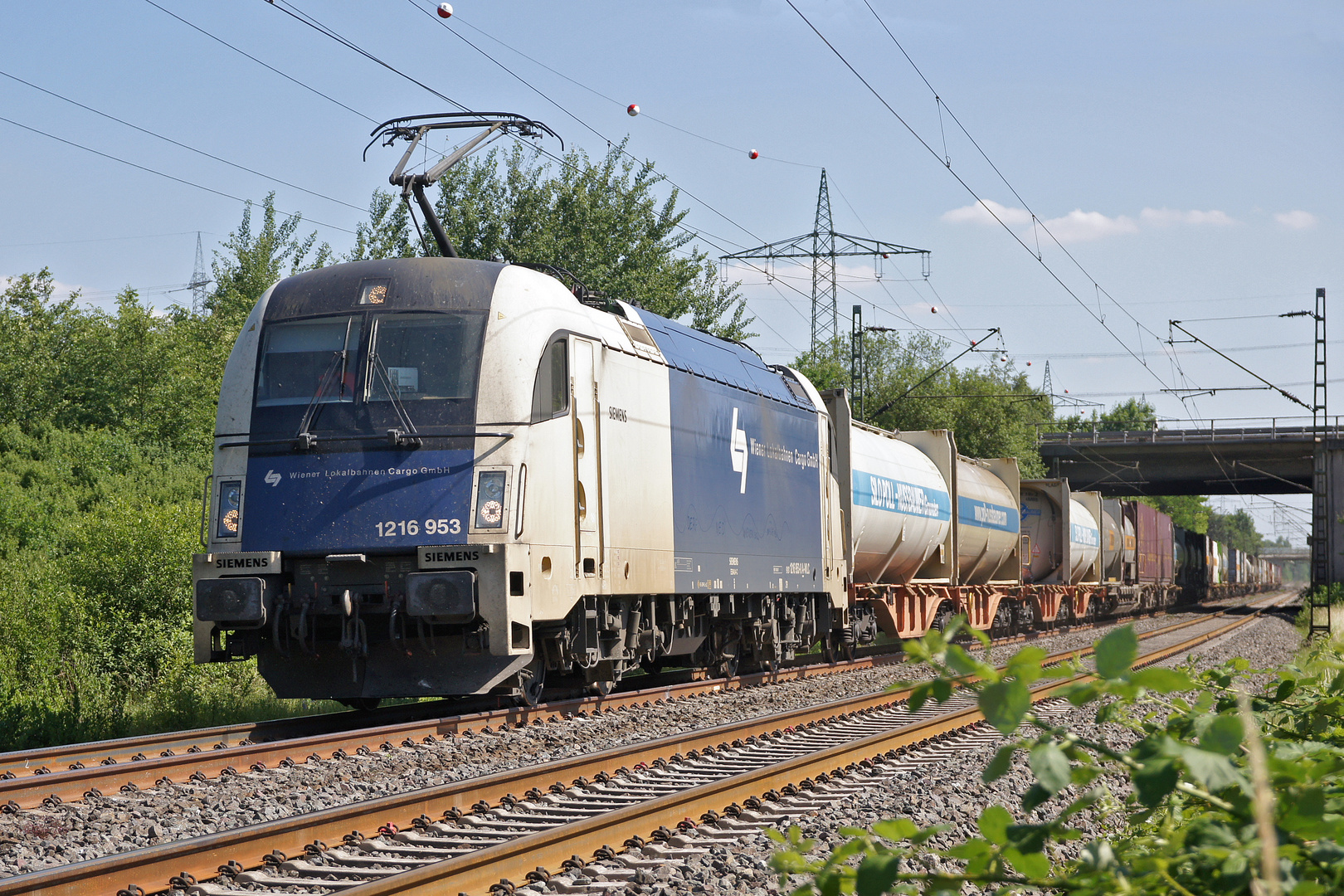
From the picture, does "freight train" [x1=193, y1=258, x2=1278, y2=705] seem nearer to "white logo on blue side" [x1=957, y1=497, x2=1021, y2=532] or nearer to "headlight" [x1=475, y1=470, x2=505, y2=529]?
"headlight" [x1=475, y1=470, x2=505, y2=529]

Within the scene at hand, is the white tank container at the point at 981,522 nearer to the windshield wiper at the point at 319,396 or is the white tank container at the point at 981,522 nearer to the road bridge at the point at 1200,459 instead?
the windshield wiper at the point at 319,396

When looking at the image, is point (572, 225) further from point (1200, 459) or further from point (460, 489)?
point (1200, 459)

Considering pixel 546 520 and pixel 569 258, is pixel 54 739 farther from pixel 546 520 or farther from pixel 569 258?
pixel 569 258

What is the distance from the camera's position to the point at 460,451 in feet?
32.1

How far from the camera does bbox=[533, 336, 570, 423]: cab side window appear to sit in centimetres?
1019

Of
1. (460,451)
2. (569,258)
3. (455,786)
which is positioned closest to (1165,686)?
(455,786)

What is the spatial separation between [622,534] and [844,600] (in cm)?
680

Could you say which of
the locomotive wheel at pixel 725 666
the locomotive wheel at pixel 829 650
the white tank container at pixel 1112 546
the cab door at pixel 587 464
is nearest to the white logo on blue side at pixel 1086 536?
the white tank container at pixel 1112 546

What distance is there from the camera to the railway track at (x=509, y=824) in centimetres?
517

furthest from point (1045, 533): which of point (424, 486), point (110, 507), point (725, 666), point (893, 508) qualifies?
point (424, 486)

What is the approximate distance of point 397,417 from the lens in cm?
991

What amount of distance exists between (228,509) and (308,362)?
1.38 m

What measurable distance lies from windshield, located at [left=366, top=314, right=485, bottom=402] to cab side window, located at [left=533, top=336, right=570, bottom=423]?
554 mm

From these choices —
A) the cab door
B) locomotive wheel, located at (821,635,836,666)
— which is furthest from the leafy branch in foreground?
locomotive wheel, located at (821,635,836,666)
